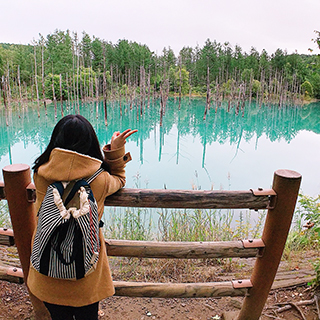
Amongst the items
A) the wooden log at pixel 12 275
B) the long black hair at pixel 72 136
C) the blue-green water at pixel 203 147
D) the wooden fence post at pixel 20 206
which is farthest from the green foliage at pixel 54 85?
the long black hair at pixel 72 136

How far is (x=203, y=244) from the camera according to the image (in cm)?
188

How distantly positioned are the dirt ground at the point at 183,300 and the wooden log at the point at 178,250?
0.69 metres

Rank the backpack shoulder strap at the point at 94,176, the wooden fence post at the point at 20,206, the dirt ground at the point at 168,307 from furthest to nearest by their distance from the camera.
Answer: the dirt ground at the point at 168,307 < the wooden fence post at the point at 20,206 < the backpack shoulder strap at the point at 94,176

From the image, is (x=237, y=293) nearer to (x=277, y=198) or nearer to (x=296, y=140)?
(x=277, y=198)

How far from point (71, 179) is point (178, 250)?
3.07 feet

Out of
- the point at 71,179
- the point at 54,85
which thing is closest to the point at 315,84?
the point at 54,85

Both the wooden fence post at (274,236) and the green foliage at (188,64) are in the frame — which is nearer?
the wooden fence post at (274,236)

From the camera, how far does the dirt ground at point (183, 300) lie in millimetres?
2191

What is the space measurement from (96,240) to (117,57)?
123 ft

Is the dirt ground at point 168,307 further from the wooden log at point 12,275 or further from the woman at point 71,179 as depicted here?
the woman at point 71,179

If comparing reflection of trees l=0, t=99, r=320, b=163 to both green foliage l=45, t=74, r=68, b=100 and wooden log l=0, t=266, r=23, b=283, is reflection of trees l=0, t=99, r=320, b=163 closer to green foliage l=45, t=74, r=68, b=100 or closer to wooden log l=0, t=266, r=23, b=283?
green foliage l=45, t=74, r=68, b=100

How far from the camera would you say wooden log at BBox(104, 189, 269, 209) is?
1.71 meters

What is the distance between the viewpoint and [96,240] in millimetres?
1294

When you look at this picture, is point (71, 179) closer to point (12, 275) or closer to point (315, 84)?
point (12, 275)
